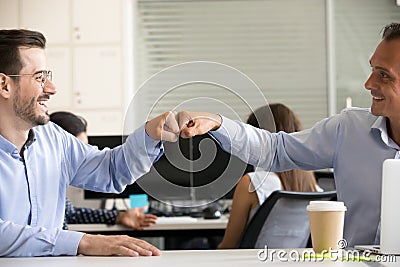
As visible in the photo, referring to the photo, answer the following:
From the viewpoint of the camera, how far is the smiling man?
6.60 ft

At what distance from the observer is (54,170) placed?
2.07m

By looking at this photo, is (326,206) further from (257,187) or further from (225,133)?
(257,187)

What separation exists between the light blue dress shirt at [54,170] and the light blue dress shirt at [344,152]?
23 centimetres

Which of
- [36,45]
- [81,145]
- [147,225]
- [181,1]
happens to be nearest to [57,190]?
[81,145]

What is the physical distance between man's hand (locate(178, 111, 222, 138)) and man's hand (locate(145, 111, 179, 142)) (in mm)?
17

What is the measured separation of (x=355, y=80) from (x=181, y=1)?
61.1 inches

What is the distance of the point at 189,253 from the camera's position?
5.67ft

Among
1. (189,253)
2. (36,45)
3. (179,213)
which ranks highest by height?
(36,45)

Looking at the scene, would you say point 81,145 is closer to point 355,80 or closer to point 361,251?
point 361,251

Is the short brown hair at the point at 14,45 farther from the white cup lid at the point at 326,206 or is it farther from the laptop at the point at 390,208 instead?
the laptop at the point at 390,208

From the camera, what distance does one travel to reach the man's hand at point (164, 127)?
1.85 metres

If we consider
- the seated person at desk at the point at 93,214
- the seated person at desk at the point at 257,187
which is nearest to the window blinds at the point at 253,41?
A: the seated person at desk at the point at 93,214

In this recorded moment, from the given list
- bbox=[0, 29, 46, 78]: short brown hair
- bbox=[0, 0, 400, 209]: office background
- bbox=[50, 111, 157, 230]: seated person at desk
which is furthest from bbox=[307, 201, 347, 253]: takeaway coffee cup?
bbox=[0, 0, 400, 209]: office background

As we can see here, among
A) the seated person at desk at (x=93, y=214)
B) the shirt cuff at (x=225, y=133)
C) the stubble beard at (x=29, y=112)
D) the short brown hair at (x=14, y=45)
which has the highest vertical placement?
the short brown hair at (x=14, y=45)
